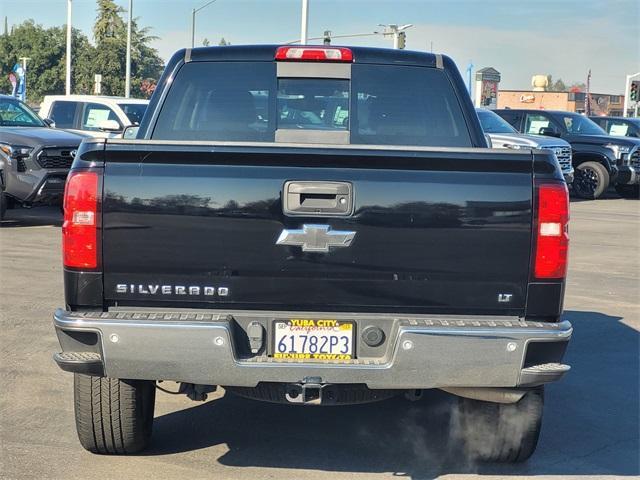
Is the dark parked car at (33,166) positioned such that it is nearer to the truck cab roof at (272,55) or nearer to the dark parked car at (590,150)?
the truck cab roof at (272,55)

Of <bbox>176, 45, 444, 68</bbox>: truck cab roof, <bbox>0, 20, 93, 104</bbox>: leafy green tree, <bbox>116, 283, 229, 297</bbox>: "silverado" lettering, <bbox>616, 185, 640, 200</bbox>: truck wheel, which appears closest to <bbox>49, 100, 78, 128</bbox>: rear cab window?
<bbox>176, 45, 444, 68</bbox>: truck cab roof

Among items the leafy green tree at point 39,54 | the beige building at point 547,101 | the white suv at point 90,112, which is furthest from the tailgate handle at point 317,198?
the leafy green tree at point 39,54

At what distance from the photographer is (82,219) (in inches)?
155

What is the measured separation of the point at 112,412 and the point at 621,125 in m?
24.2

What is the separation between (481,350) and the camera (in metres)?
3.90

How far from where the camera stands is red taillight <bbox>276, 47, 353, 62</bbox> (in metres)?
5.28

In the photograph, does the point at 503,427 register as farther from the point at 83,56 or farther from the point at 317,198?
the point at 83,56

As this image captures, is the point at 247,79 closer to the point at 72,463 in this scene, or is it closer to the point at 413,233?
the point at 413,233

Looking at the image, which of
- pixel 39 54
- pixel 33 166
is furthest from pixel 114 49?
pixel 33 166

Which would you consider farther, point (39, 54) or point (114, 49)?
point (39, 54)

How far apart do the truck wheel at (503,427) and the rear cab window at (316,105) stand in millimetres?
1465

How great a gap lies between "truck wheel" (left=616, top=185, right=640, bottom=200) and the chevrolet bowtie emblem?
67.4ft

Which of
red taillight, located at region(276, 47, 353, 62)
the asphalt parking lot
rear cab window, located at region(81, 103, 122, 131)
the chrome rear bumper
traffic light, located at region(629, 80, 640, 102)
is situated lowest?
the asphalt parking lot

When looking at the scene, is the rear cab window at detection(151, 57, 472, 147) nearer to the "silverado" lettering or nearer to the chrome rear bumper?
the "silverado" lettering
